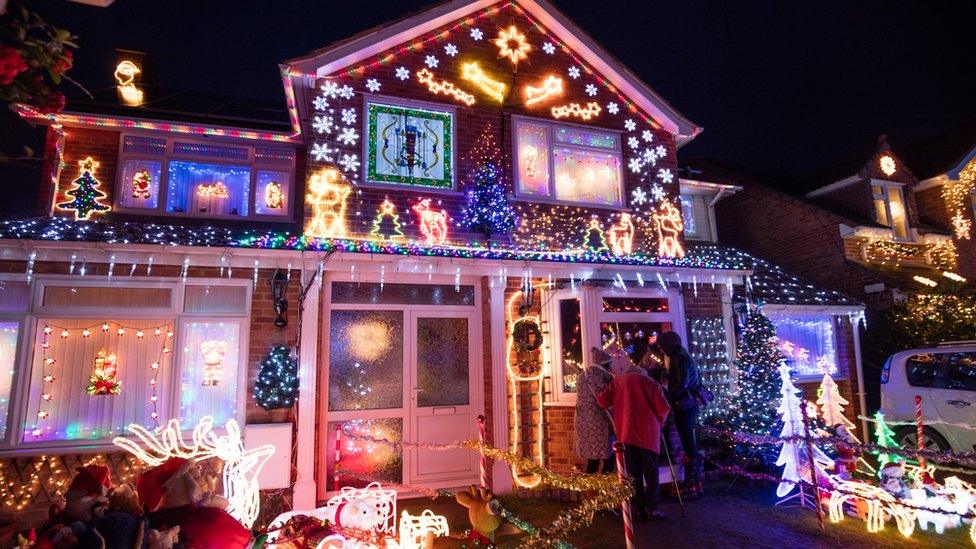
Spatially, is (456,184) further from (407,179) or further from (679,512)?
(679,512)

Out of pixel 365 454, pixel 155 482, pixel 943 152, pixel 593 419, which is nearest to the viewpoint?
pixel 155 482

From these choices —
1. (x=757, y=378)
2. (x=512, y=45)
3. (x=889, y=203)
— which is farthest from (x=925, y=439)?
(x=512, y=45)

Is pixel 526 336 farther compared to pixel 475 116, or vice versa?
→ pixel 475 116

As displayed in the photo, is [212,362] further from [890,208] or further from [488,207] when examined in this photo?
[890,208]

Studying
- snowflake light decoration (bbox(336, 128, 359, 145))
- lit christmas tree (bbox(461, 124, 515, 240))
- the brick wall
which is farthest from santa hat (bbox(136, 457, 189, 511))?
lit christmas tree (bbox(461, 124, 515, 240))

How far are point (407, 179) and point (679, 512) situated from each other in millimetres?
6183

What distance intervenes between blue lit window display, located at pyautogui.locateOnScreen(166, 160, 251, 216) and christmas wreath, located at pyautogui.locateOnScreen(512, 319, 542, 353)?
4996 millimetres

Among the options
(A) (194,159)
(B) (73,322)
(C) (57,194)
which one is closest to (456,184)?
(A) (194,159)

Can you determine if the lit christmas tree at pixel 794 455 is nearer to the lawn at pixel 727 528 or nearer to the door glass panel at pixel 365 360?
the lawn at pixel 727 528

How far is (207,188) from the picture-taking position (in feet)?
29.3

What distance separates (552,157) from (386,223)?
10.9 ft

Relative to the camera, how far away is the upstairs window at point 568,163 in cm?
940

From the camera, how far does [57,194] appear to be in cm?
814

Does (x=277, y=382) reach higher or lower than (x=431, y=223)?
lower
